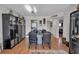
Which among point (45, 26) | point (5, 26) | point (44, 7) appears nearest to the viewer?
point (5, 26)

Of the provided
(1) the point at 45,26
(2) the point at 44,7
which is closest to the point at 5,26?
(2) the point at 44,7

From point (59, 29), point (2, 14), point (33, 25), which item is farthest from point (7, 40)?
point (59, 29)

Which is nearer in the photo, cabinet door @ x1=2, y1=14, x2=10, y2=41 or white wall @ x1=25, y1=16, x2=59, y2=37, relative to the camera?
cabinet door @ x1=2, y1=14, x2=10, y2=41

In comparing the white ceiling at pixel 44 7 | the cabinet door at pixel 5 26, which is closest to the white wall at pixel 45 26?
the white ceiling at pixel 44 7

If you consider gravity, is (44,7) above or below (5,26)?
above

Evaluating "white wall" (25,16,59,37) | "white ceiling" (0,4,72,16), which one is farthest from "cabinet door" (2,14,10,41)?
"white wall" (25,16,59,37)

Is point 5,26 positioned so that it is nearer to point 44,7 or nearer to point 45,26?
point 44,7

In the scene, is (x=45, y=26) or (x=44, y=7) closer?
(x=44, y=7)

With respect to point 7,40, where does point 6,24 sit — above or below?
above

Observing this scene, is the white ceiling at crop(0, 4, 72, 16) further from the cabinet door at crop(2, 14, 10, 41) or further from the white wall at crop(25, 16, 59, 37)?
the white wall at crop(25, 16, 59, 37)
